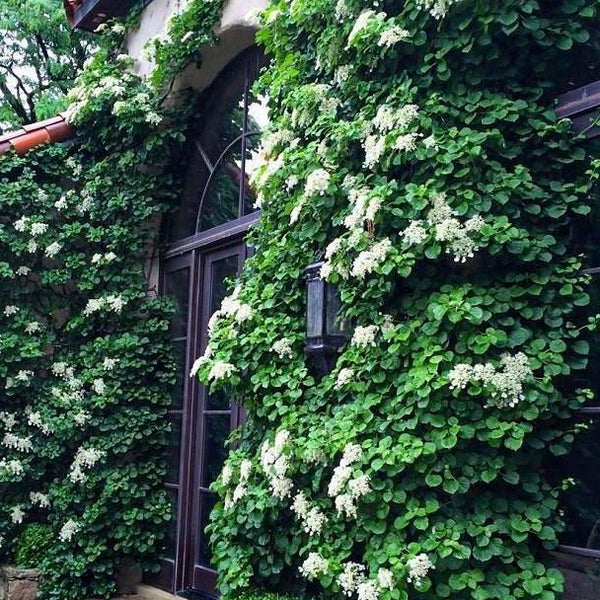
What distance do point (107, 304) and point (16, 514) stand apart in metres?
1.64

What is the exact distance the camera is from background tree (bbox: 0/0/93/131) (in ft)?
37.4

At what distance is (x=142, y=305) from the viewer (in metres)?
6.29

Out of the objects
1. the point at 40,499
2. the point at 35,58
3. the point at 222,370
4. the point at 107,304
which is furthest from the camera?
the point at 35,58

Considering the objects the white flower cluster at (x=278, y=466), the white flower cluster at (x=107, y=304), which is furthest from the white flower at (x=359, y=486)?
the white flower cluster at (x=107, y=304)

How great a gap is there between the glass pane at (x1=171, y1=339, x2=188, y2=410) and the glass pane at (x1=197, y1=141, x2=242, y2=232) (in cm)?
88

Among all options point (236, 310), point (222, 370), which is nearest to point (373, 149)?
point (236, 310)

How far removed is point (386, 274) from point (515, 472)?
3.02 ft

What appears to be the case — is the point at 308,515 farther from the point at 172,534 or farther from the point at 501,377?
the point at 172,534

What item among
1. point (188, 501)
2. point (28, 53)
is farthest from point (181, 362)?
point (28, 53)

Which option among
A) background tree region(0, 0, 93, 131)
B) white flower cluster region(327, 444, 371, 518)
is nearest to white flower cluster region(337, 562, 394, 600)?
white flower cluster region(327, 444, 371, 518)

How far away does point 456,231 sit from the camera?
3225mm

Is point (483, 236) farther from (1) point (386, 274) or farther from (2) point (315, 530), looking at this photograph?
(2) point (315, 530)

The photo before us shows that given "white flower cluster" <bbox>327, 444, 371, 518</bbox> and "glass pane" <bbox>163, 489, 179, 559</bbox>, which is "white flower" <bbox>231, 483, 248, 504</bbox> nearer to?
"white flower cluster" <bbox>327, 444, 371, 518</bbox>

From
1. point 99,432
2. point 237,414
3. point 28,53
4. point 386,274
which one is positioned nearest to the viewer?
point 386,274
